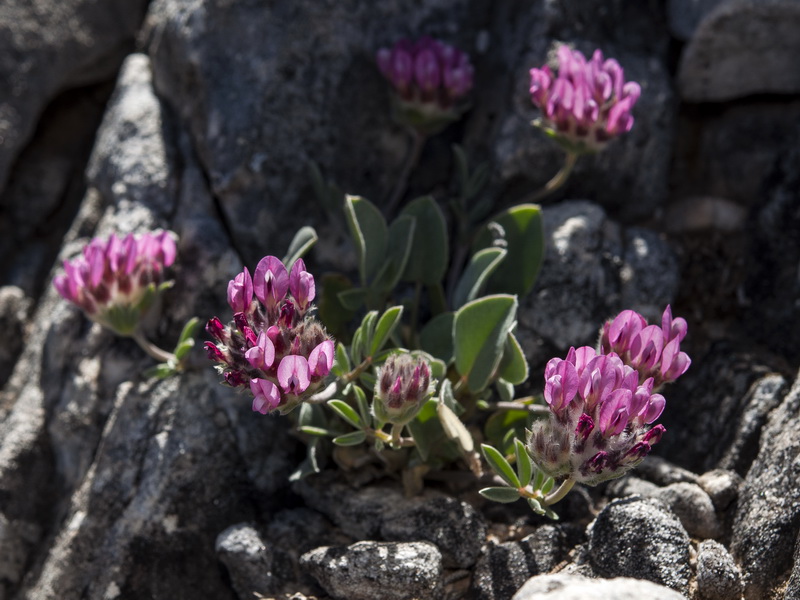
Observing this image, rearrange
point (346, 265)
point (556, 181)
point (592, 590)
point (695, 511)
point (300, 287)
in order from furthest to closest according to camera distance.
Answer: point (346, 265) < point (556, 181) < point (695, 511) < point (300, 287) < point (592, 590)

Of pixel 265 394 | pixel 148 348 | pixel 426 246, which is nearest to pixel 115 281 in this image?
pixel 148 348

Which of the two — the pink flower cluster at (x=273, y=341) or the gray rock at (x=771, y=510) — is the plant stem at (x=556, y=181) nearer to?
Answer: the gray rock at (x=771, y=510)

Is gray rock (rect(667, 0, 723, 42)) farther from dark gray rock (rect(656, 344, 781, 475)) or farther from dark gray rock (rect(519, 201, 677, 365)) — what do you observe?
dark gray rock (rect(656, 344, 781, 475))

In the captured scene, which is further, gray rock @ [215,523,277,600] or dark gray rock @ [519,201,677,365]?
dark gray rock @ [519,201,677,365]

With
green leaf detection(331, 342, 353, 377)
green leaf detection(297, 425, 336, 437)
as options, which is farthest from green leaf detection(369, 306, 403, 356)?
green leaf detection(297, 425, 336, 437)

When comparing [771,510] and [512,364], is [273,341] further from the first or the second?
[771,510]

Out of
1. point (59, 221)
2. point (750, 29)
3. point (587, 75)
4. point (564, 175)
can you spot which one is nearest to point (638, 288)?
point (564, 175)

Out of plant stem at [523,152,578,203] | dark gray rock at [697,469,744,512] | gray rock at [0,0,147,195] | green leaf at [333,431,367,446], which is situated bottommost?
dark gray rock at [697,469,744,512]
